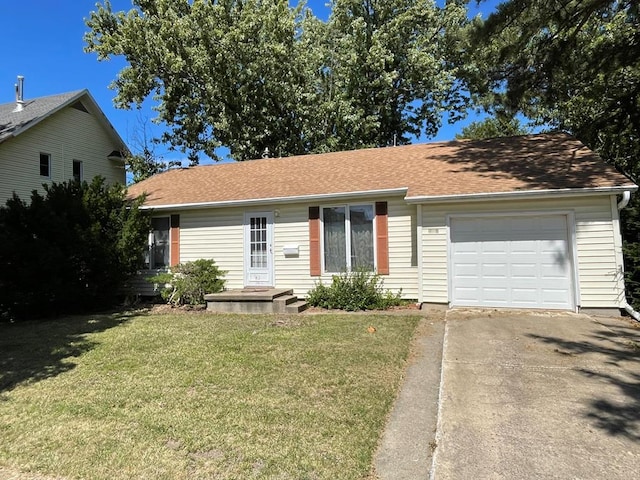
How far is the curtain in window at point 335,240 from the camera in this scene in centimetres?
1011

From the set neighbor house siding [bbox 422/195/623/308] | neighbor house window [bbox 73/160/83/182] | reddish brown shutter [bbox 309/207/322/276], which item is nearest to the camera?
neighbor house siding [bbox 422/195/623/308]

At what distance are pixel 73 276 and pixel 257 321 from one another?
5052 millimetres

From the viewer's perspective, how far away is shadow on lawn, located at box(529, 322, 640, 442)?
11.7ft

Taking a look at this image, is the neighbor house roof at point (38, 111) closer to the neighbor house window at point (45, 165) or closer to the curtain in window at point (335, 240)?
the neighbor house window at point (45, 165)

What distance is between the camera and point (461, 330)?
6.91 meters

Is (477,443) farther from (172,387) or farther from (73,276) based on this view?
(73,276)

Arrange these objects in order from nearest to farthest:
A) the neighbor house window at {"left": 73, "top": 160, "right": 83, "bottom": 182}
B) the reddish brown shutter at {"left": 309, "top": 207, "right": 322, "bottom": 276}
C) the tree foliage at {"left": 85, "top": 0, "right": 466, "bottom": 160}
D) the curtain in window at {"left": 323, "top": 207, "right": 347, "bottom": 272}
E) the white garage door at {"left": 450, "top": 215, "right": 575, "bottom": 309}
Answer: the white garage door at {"left": 450, "top": 215, "right": 575, "bottom": 309}
the curtain in window at {"left": 323, "top": 207, "right": 347, "bottom": 272}
the reddish brown shutter at {"left": 309, "top": 207, "right": 322, "bottom": 276}
the tree foliage at {"left": 85, "top": 0, "right": 466, "bottom": 160}
the neighbor house window at {"left": 73, "top": 160, "right": 83, "bottom": 182}

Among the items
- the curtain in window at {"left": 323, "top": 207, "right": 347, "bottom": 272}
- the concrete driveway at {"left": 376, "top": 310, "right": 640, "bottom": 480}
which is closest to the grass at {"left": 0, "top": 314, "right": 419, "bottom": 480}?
the concrete driveway at {"left": 376, "top": 310, "right": 640, "bottom": 480}

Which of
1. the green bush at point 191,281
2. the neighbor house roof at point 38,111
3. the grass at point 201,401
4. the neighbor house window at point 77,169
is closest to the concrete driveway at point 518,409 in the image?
the grass at point 201,401

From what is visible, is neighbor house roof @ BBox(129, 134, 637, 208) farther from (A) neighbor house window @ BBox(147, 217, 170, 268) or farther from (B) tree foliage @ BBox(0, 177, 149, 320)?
(B) tree foliage @ BBox(0, 177, 149, 320)

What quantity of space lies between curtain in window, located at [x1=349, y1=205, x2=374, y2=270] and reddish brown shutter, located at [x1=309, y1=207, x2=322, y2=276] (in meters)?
0.85

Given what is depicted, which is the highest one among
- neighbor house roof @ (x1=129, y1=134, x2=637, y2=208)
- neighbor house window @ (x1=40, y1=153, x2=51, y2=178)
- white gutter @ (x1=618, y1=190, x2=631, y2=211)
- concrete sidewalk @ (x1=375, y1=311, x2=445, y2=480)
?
neighbor house window @ (x1=40, y1=153, x2=51, y2=178)

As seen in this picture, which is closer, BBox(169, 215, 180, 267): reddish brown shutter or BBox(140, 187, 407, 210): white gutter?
BBox(140, 187, 407, 210): white gutter

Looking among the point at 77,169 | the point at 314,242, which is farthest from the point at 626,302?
the point at 77,169
